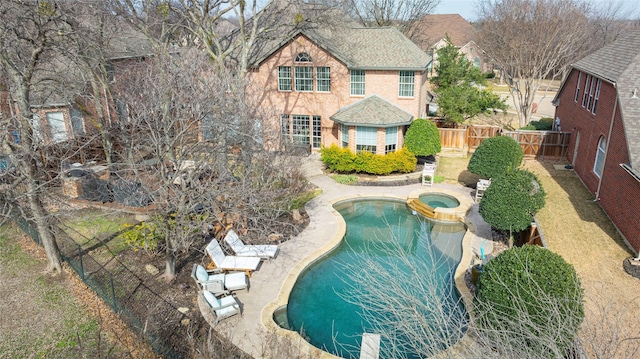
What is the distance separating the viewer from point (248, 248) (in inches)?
602

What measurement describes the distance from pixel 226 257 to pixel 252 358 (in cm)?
482

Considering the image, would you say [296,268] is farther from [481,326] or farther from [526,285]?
[526,285]

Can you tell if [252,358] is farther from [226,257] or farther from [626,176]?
[626,176]

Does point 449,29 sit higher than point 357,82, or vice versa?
point 449,29

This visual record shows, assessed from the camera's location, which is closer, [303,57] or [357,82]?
[303,57]

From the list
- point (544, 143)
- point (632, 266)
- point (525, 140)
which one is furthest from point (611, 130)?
point (525, 140)

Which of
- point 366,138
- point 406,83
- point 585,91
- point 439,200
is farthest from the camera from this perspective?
point 406,83

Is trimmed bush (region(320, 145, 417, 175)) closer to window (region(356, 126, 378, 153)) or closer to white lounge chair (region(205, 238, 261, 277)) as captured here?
window (region(356, 126, 378, 153))

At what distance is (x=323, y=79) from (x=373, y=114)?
4.31m

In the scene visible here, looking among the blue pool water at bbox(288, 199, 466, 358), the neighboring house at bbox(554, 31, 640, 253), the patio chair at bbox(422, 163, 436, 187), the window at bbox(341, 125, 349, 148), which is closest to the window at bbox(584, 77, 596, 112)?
the neighboring house at bbox(554, 31, 640, 253)

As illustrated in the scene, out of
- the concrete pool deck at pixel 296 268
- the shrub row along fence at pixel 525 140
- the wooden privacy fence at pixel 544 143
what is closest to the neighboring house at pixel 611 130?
the wooden privacy fence at pixel 544 143

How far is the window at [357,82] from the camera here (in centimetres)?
2698

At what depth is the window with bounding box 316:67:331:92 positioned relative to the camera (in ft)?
89.5

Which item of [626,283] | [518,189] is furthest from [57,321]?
[626,283]
